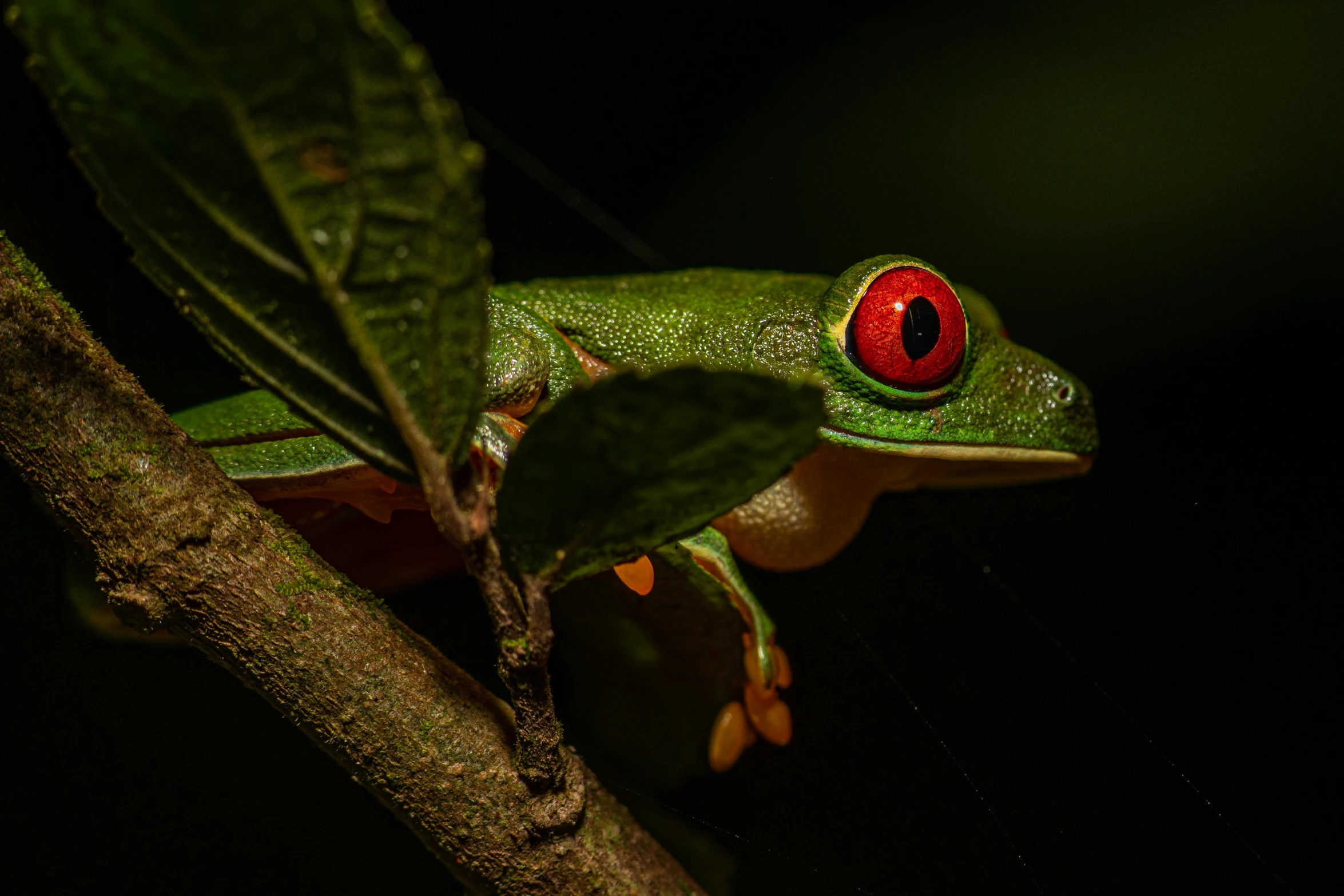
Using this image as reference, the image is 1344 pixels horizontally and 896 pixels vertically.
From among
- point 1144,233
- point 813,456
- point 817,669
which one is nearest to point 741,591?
point 813,456

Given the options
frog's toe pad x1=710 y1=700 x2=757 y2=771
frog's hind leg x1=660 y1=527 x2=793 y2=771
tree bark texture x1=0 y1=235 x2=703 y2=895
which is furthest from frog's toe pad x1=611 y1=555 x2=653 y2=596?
frog's toe pad x1=710 y1=700 x2=757 y2=771

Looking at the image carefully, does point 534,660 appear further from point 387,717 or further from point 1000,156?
point 1000,156

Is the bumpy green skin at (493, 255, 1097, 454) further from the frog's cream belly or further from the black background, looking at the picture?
the black background

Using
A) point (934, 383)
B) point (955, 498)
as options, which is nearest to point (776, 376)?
point (934, 383)

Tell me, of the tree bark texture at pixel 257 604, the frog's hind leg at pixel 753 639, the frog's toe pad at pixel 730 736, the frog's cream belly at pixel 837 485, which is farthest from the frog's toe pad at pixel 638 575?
the frog's toe pad at pixel 730 736

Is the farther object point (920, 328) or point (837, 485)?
point (837, 485)

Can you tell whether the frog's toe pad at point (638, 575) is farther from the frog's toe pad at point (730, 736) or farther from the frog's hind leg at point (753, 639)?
the frog's toe pad at point (730, 736)

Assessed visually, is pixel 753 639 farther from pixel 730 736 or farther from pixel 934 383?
pixel 934 383
